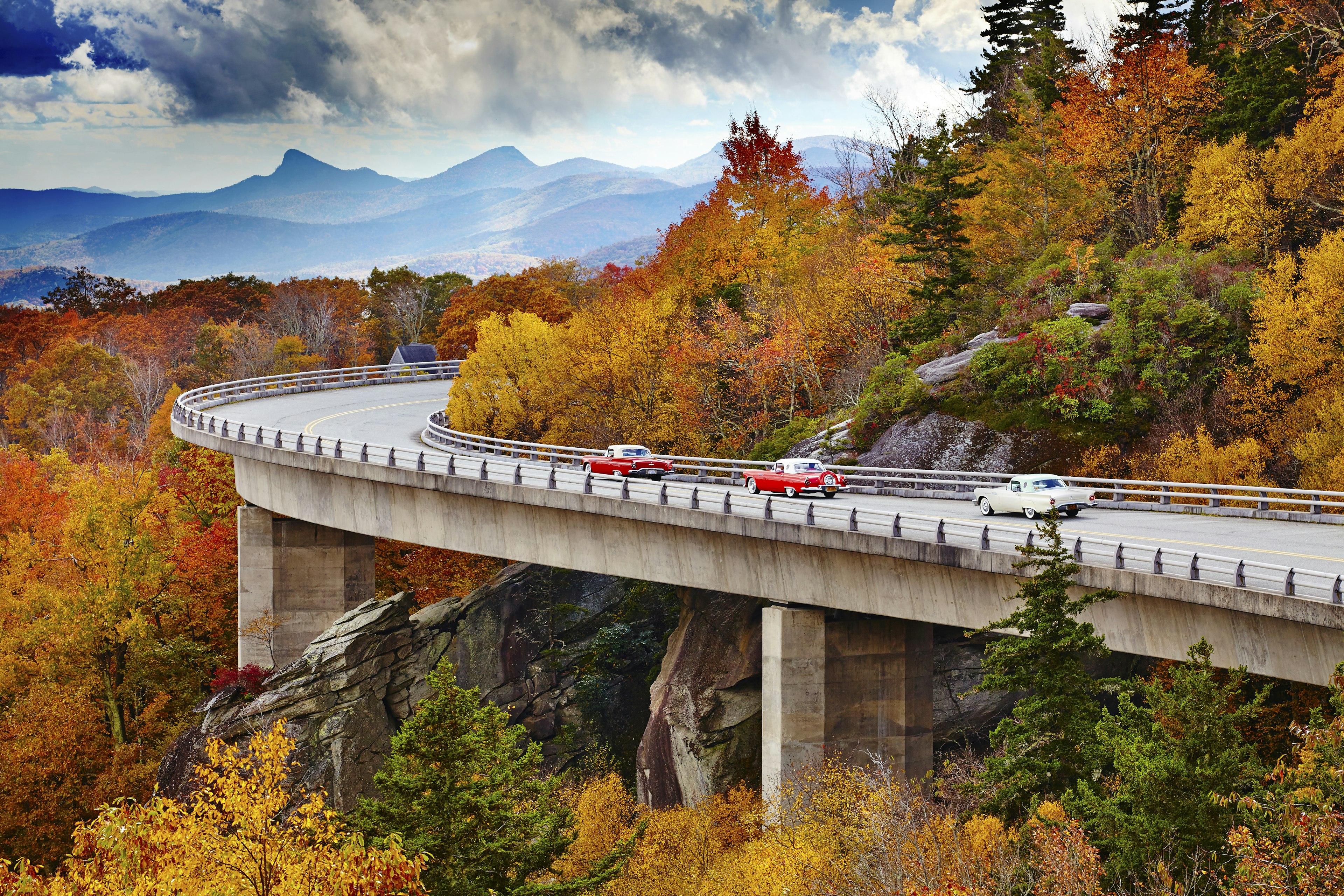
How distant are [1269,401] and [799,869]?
79.3 feet

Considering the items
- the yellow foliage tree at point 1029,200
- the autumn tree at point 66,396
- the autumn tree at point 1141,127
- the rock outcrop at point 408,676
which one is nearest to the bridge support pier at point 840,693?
the rock outcrop at point 408,676

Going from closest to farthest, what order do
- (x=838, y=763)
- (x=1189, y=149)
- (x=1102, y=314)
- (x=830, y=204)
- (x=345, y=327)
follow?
(x=838, y=763) < (x=1102, y=314) < (x=1189, y=149) < (x=830, y=204) < (x=345, y=327)

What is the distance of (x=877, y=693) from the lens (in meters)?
29.3

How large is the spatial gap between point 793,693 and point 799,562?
343 cm

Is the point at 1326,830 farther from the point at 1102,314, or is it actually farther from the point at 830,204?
the point at 830,204

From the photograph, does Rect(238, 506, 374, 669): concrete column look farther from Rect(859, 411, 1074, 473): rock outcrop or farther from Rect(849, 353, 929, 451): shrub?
Rect(859, 411, 1074, 473): rock outcrop

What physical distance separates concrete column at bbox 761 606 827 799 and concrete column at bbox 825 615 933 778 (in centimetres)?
26

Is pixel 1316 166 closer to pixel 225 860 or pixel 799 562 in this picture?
pixel 799 562

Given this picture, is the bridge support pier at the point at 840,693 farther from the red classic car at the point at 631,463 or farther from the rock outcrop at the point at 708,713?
the red classic car at the point at 631,463

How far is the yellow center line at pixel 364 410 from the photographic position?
172 feet

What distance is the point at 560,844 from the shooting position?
20500 millimetres

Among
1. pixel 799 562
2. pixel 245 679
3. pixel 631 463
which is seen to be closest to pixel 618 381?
pixel 631 463

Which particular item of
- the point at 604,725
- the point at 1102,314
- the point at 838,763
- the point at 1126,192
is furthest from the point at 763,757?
the point at 1126,192

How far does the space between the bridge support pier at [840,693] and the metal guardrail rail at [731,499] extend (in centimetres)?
294
